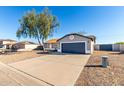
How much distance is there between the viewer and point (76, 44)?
19.1m

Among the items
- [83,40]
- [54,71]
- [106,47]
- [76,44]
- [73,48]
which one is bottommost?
[54,71]

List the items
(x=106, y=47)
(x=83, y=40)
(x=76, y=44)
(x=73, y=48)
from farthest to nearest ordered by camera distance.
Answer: (x=106, y=47), (x=73, y=48), (x=76, y=44), (x=83, y=40)

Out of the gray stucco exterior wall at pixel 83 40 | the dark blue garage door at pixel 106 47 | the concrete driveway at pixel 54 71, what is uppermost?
the gray stucco exterior wall at pixel 83 40

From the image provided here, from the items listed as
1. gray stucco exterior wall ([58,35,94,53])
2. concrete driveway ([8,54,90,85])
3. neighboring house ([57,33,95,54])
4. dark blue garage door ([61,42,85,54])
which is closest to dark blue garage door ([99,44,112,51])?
neighboring house ([57,33,95,54])

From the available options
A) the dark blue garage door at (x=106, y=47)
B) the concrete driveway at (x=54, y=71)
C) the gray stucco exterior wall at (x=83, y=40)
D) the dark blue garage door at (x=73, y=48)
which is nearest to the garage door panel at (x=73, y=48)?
the dark blue garage door at (x=73, y=48)

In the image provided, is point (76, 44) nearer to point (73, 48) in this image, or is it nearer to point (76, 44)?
point (76, 44)

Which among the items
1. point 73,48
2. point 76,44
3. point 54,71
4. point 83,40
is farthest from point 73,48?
point 54,71

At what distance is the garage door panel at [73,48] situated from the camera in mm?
18483

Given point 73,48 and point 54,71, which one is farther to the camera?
point 73,48

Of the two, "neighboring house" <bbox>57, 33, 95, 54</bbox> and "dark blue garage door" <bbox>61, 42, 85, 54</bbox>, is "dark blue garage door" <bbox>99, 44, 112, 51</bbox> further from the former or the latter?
"dark blue garage door" <bbox>61, 42, 85, 54</bbox>

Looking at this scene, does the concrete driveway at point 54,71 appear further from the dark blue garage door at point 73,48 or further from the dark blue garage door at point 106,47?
the dark blue garage door at point 106,47
